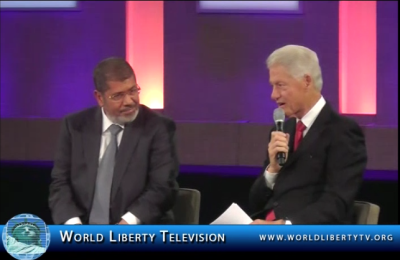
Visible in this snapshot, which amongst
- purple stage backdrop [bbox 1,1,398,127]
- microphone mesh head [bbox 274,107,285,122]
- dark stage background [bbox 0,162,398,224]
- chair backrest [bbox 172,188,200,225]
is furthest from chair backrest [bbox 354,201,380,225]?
purple stage backdrop [bbox 1,1,398,127]

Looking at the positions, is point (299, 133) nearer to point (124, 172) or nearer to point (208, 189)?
point (124, 172)

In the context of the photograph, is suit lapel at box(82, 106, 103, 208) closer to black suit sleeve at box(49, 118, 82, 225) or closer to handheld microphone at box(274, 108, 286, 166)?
black suit sleeve at box(49, 118, 82, 225)

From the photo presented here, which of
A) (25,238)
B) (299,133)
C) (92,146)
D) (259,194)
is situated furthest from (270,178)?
(25,238)

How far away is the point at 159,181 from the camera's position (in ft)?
8.49

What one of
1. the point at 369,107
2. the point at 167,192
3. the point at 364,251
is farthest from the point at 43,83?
the point at 364,251

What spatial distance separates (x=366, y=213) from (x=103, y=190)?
93 cm

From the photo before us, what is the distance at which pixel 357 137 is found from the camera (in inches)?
95.4

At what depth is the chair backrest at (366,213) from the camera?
94.8 inches

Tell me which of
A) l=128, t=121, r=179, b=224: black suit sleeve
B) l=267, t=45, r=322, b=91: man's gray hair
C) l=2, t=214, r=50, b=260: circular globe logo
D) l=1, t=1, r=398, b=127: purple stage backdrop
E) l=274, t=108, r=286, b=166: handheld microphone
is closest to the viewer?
l=2, t=214, r=50, b=260: circular globe logo

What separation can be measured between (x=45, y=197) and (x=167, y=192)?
2.02 metres

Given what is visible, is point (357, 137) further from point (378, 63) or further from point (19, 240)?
point (378, 63)

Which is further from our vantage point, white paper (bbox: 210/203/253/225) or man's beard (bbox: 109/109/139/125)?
man's beard (bbox: 109/109/139/125)

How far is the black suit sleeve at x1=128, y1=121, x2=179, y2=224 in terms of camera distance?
2562 mm

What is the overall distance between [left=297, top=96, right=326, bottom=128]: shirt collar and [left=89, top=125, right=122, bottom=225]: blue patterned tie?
0.69m
